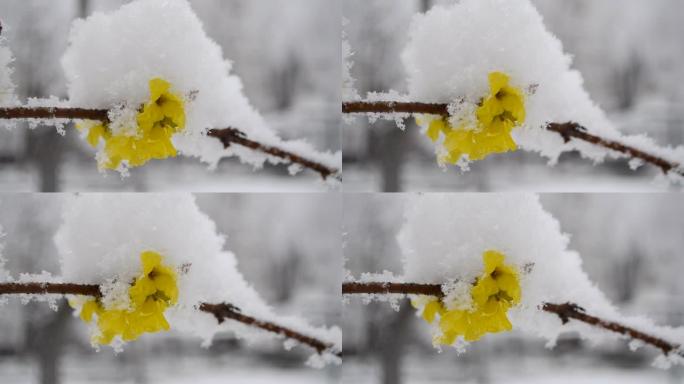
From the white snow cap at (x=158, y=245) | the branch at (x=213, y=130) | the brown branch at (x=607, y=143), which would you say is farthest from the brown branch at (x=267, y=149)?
the brown branch at (x=607, y=143)

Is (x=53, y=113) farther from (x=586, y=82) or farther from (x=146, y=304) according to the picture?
(x=586, y=82)

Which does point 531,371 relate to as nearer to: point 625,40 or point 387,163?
point 387,163

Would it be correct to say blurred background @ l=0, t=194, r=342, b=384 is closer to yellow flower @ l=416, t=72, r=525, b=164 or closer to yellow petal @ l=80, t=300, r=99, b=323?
yellow petal @ l=80, t=300, r=99, b=323

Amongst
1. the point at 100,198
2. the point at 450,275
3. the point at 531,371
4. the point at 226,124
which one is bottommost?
the point at 531,371

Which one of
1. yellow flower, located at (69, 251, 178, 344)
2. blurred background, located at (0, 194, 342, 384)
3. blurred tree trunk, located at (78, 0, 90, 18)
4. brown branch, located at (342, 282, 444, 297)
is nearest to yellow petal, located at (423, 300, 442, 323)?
brown branch, located at (342, 282, 444, 297)

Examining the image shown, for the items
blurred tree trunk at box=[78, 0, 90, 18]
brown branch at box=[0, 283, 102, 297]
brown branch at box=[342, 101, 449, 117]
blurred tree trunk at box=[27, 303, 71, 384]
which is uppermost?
blurred tree trunk at box=[78, 0, 90, 18]

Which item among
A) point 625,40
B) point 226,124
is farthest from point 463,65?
point 226,124
